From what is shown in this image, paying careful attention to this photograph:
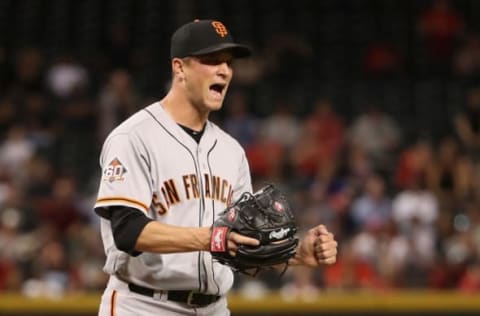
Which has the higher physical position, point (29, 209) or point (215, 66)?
point (215, 66)

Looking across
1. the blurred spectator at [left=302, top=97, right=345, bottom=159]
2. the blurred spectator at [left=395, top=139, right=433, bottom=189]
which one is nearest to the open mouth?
the blurred spectator at [left=395, top=139, right=433, bottom=189]

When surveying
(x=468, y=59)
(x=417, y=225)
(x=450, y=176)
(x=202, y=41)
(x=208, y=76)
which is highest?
(x=202, y=41)

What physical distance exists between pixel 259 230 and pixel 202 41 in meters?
0.81

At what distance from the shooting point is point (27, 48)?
11.6 meters

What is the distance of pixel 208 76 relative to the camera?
3793 mm

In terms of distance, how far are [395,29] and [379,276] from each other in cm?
439

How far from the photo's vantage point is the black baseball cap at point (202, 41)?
12.3ft

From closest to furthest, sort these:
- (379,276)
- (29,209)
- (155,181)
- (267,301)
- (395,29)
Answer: (155,181)
(267,301)
(379,276)
(29,209)
(395,29)

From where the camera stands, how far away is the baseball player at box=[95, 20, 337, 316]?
366 centimetres

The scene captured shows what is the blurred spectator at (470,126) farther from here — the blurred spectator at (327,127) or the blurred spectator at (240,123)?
the blurred spectator at (240,123)

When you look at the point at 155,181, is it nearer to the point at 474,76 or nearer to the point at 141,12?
the point at 474,76

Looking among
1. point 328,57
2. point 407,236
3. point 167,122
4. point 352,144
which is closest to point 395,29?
point 328,57

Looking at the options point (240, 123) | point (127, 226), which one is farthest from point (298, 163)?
point (127, 226)

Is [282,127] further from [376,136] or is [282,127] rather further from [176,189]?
[176,189]
